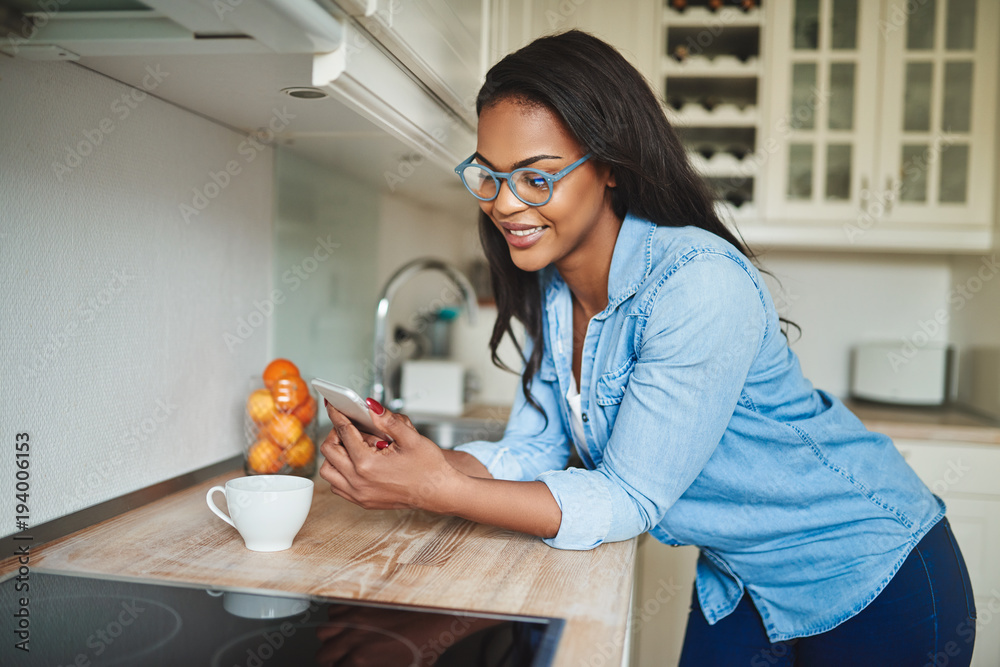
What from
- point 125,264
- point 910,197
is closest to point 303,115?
point 125,264

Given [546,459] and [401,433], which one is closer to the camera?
[401,433]

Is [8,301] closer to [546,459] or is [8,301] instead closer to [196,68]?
[196,68]

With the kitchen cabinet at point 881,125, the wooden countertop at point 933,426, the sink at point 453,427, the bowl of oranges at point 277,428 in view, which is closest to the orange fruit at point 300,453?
the bowl of oranges at point 277,428

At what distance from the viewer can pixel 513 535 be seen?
938 millimetres

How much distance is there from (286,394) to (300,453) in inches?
3.8

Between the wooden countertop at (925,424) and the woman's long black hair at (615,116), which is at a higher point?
the woman's long black hair at (615,116)

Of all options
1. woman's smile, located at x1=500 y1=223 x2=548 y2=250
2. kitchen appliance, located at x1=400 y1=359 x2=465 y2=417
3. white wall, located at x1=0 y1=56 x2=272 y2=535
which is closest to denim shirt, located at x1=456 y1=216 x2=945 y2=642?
woman's smile, located at x1=500 y1=223 x2=548 y2=250

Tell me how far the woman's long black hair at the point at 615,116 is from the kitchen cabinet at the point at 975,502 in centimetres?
132

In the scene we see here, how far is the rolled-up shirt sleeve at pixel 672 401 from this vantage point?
83 centimetres

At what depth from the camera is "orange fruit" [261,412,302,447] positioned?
46.5 inches

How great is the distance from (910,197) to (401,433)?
6.64 ft

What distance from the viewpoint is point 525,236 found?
0.98 m

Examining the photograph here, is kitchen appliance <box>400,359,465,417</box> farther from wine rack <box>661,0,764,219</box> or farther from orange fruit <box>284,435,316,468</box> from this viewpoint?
wine rack <box>661,0,764,219</box>

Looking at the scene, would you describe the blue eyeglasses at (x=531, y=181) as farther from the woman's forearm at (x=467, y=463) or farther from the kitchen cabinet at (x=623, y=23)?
the kitchen cabinet at (x=623, y=23)
